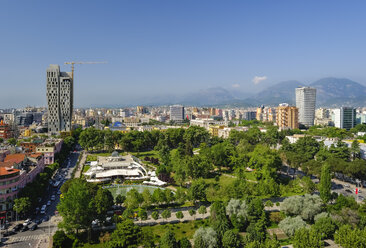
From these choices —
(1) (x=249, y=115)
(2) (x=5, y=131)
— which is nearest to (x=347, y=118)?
(1) (x=249, y=115)

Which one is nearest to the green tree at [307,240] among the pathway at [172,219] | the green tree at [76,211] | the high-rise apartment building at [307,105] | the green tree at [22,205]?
the pathway at [172,219]

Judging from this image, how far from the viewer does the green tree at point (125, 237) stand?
17109 millimetres

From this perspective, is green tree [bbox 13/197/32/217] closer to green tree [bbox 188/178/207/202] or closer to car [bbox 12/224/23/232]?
car [bbox 12/224/23/232]

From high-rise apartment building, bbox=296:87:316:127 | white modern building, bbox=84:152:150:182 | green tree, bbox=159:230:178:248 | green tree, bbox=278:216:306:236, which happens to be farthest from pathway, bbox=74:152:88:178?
high-rise apartment building, bbox=296:87:316:127

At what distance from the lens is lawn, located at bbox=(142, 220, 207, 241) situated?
20.4 metres

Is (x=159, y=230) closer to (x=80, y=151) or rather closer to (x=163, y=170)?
(x=163, y=170)

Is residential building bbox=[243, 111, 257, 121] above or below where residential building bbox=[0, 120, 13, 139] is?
above

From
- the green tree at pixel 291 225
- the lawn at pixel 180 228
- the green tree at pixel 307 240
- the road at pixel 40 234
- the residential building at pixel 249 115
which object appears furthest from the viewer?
the residential building at pixel 249 115

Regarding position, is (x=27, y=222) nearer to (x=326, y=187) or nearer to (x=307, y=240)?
(x=307, y=240)

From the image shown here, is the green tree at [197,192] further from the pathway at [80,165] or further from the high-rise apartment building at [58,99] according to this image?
the high-rise apartment building at [58,99]

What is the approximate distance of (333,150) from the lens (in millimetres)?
38344

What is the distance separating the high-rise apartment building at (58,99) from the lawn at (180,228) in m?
54.9

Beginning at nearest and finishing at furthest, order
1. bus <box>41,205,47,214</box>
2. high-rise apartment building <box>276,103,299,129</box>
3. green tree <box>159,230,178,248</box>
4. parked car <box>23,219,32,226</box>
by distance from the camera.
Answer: green tree <box>159,230,178,248</box> → parked car <box>23,219,32,226</box> → bus <box>41,205,47,214</box> → high-rise apartment building <box>276,103,299,129</box>

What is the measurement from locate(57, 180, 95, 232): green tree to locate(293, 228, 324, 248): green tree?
14.1 m
